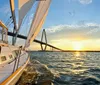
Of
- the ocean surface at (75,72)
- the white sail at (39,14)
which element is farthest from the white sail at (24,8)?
the ocean surface at (75,72)

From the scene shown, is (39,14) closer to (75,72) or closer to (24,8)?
(24,8)

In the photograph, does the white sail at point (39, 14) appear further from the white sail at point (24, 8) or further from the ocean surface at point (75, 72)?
the ocean surface at point (75, 72)

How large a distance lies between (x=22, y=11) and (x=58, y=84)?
633cm

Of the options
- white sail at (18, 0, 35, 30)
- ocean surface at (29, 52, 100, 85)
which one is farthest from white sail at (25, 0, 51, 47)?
ocean surface at (29, 52, 100, 85)

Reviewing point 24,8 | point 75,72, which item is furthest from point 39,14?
point 75,72

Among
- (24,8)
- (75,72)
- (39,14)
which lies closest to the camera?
(39,14)

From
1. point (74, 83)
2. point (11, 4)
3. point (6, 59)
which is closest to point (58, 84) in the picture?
point (74, 83)

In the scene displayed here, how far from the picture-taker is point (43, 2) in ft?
43.8

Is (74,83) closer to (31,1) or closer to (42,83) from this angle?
(42,83)

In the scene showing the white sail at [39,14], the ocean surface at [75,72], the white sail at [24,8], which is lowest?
the ocean surface at [75,72]

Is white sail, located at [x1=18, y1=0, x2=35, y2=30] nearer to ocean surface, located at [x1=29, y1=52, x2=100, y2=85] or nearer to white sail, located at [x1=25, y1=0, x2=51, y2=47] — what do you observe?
white sail, located at [x1=25, y1=0, x2=51, y2=47]

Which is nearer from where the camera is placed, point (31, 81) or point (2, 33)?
point (31, 81)

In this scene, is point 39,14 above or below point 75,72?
above

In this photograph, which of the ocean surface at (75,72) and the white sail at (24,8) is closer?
the white sail at (24,8)
